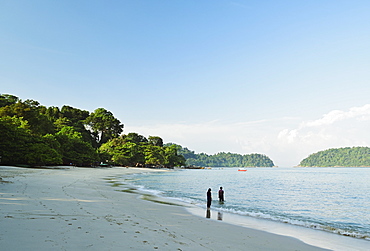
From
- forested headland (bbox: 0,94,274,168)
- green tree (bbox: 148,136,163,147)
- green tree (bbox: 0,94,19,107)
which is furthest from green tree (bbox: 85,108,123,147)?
green tree (bbox: 148,136,163,147)

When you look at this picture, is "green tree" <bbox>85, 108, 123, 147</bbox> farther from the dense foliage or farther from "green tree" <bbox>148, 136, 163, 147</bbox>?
"green tree" <bbox>148, 136, 163, 147</bbox>

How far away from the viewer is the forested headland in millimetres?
50559

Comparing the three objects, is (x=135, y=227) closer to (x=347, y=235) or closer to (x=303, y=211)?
(x=347, y=235)

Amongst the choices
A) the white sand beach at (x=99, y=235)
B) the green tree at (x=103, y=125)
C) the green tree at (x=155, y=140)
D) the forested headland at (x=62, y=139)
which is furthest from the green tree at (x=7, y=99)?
the green tree at (x=155, y=140)

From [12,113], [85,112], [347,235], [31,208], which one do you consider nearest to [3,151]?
[12,113]

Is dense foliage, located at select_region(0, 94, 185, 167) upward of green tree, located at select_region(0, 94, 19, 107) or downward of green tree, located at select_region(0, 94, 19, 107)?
downward

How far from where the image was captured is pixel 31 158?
52.8 meters

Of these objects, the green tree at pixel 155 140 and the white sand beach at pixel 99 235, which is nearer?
the white sand beach at pixel 99 235

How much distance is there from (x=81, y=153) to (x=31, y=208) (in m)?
78.3

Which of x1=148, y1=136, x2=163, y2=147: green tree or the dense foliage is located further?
x1=148, y1=136, x2=163, y2=147: green tree

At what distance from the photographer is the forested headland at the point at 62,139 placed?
50559 mm

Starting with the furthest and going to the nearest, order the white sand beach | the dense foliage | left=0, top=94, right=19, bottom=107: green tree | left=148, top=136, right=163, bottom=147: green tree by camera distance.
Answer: left=148, top=136, right=163, bottom=147: green tree
left=0, top=94, right=19, bottom=107: green tree
the dense foliage
the white sand beach

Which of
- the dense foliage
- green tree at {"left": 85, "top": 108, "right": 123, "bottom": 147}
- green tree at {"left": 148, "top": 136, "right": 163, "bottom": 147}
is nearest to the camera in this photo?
the dense foliage

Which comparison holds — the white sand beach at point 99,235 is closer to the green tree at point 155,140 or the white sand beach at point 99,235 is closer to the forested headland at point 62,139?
the forested headland at point 62,139
